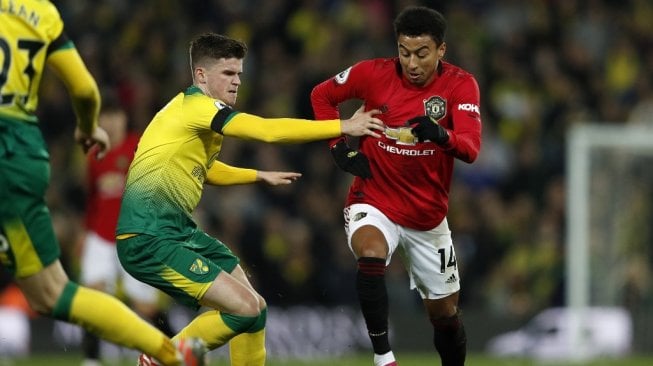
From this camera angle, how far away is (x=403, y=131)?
8336 millimetres

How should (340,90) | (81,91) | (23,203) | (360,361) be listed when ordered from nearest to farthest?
(23,203), (81,91), (340,90), (360,361)

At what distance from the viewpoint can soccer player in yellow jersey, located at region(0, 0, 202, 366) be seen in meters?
6.34

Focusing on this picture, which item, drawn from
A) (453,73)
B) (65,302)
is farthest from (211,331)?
(453,73)

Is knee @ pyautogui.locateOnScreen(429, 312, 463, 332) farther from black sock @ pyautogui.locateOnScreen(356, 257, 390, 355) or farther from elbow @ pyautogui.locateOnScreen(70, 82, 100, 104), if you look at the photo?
elbow @ pyautogui.locateOnScreen(70, 82, 100, 104)

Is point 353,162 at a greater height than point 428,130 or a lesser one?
lesser

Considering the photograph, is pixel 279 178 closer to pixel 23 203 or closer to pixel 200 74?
pixel 200 74

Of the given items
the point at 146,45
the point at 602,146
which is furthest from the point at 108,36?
the point at 602,146

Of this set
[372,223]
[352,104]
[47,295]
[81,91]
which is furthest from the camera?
[352,104]

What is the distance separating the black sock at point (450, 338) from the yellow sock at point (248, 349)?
1.26 m

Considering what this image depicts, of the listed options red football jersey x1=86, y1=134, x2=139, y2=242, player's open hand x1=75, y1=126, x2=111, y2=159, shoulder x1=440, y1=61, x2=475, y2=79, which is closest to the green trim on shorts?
player's open hand x1=75, y1=126, x2=111, y2=159

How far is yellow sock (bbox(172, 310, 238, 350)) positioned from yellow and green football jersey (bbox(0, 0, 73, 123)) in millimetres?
1778

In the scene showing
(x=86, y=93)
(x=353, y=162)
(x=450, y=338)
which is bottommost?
(x=450, y=338)

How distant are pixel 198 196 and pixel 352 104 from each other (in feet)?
25.7

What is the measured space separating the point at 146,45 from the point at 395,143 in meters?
8.87
